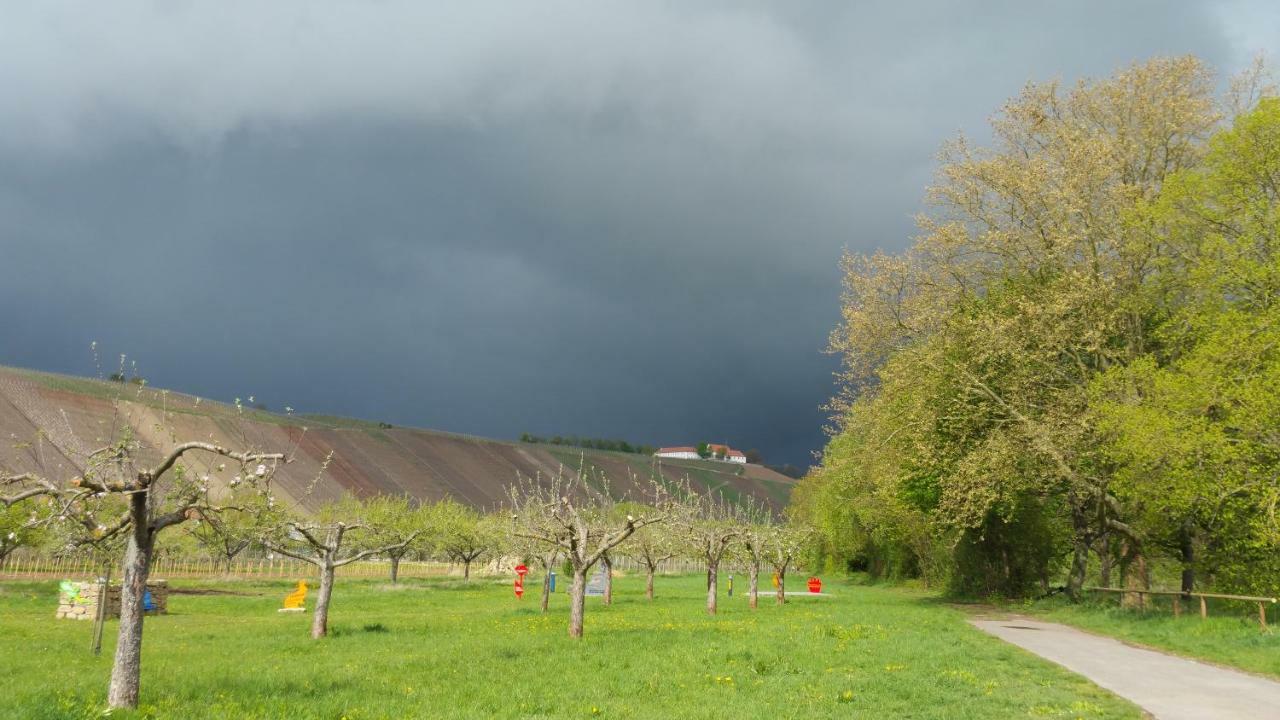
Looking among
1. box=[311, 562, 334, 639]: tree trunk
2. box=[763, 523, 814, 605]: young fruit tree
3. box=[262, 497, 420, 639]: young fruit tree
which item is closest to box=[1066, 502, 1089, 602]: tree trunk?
box=[763, 523, 814, 605]: young fruit tree

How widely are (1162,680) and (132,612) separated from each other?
20.4m

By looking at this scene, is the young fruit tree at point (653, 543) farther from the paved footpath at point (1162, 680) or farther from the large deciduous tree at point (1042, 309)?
the paved footpath at point (1162, 680)

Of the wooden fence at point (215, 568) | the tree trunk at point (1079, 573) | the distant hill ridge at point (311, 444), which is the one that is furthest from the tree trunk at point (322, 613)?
the distant hill ridge at point (311, 444)

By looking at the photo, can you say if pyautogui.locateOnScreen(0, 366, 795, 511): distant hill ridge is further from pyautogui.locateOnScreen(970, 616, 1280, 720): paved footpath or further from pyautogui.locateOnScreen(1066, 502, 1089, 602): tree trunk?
pyautogui.locateOnScreen(970, 616, 1280, 720): paved footpath

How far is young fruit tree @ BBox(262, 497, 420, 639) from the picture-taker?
2659cm

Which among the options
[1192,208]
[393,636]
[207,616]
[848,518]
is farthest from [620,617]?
[848,518]

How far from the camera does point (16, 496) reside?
12.5 metres

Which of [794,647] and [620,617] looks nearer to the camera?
[794,647]

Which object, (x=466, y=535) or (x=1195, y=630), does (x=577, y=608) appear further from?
(x=466, y=535)

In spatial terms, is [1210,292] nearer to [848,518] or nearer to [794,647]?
[794,647]

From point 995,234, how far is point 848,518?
134ft

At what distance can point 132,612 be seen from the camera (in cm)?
1344

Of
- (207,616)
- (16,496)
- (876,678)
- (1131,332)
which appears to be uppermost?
(1131,332)

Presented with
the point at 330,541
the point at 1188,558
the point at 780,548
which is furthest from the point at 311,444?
the point at 1188,558
